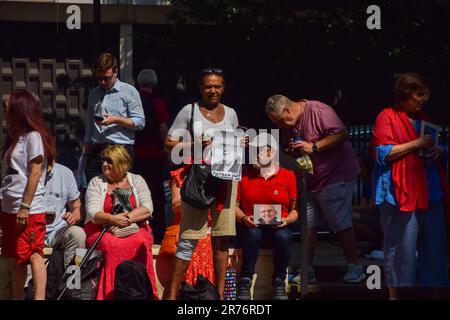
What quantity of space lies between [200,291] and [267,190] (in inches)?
49.0

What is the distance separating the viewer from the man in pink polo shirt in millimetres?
9852

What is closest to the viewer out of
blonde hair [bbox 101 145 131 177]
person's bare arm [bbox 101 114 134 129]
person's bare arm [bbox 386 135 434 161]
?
person's bare arm [bbox 386 135 434 161]

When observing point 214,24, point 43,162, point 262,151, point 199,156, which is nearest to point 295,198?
point 262,151

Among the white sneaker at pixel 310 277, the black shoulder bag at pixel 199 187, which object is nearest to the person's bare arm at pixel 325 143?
the black shoulder bag at pixel 199 187

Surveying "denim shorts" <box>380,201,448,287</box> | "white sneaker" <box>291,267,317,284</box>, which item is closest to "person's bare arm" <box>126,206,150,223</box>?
"white sneaker" <box>291,267,317,284</box>

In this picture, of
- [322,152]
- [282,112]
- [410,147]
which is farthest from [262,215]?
[410,147]

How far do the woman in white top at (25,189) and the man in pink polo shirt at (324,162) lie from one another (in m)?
1.89

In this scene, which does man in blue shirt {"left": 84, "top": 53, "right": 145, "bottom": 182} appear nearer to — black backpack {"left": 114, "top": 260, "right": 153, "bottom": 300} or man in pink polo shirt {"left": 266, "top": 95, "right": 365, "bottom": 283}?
man in pink polo shirt {"left": 266, "top": 95, "right": 365, "bottom": 283}

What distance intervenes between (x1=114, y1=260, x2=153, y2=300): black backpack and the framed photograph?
1.15m

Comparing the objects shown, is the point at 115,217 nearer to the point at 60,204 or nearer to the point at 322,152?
the point at 60,204

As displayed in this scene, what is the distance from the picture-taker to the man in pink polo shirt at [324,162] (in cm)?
985

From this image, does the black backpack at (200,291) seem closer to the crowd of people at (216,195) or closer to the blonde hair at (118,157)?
the crowd of people at (216,195)

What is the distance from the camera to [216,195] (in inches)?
368
